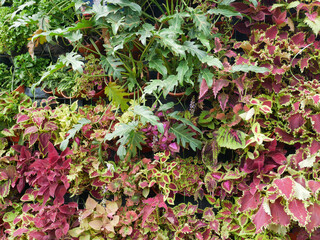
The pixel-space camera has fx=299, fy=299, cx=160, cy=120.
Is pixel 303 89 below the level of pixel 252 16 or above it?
below

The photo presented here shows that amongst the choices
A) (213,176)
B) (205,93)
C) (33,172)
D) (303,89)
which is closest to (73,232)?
(33,172)

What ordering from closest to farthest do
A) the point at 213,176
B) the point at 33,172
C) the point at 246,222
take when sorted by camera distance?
1. the point at 246,222
2. the point at 213,176
3. the point at 33,172

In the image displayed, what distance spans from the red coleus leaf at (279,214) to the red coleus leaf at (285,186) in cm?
8

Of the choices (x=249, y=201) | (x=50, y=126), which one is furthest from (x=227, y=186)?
(x=50, y=126)

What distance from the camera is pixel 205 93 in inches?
71.9

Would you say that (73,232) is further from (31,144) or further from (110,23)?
(110,23)

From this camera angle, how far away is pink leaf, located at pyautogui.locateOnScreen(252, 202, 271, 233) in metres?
1.52

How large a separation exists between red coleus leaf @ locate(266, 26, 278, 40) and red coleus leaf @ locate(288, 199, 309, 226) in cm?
94

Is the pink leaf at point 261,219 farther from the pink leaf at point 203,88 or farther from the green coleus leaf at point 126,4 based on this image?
the green coleus leaf at point 126,4

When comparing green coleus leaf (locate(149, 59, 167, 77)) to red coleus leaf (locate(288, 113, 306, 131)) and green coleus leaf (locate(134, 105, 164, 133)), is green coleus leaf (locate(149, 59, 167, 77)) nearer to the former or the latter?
green coleus leaf (locate(134, 105, 164, 133))

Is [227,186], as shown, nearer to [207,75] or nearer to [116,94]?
[207,75]

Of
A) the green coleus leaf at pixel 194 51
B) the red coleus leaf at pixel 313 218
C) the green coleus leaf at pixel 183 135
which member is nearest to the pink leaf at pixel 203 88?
the green coleus leaf at pixel 194 51

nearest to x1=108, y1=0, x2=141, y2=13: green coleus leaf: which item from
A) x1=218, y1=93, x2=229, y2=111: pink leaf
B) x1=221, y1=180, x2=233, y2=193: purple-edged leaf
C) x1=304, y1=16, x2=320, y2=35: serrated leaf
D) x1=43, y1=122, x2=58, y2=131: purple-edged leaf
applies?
x1=218, y1=93, x2=229, y2=111: pink leaf

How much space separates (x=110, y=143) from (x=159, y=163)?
373 millimetres
